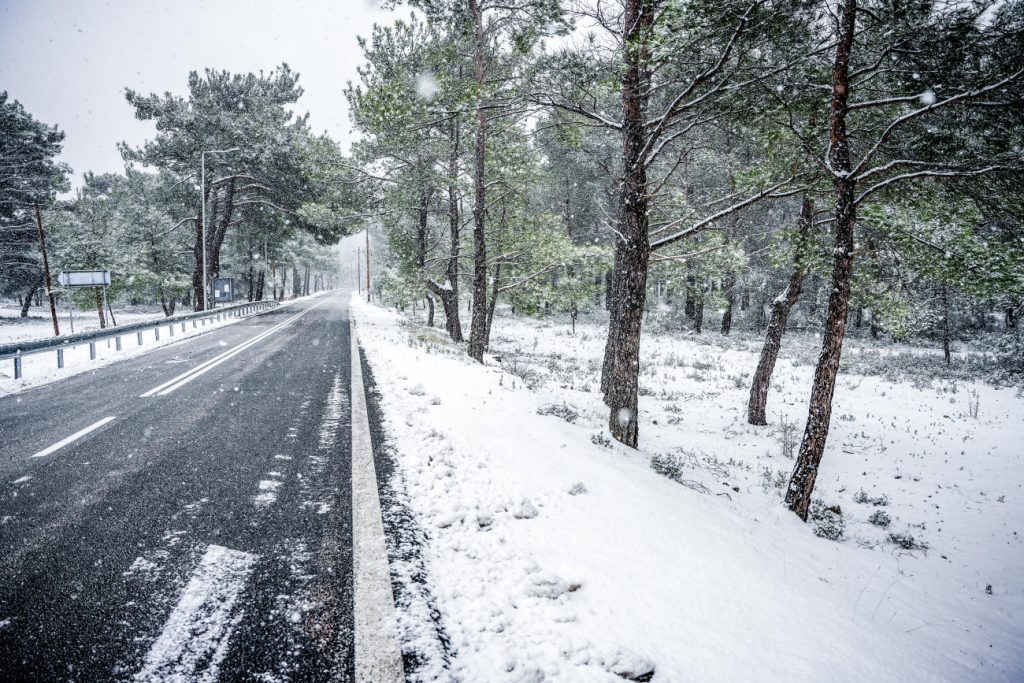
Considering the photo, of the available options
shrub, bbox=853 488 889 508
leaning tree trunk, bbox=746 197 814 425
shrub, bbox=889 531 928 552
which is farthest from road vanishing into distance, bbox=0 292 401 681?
leaning tree trunk, bbox=746 197 814 425

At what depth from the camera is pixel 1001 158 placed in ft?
15.7

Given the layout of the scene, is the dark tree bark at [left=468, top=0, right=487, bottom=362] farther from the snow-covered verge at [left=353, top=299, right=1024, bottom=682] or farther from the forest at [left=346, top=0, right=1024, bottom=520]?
the snow-covered verge at [left=353, top=299, right=1024, bottom=682]

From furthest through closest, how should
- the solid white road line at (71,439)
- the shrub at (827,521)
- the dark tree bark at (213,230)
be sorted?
the dark tree bark at (213,230), the shrub at (827,521), the solid white road line at (71,439)

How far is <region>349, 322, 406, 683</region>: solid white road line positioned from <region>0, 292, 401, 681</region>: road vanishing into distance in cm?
1

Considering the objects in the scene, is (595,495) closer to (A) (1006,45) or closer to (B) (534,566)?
(B) (534,566)

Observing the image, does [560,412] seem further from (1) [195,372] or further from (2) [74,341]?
(2) [74,341]

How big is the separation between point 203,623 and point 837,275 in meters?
6.74

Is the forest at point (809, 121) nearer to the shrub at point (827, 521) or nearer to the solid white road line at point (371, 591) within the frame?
the shrub at point (827, 521)

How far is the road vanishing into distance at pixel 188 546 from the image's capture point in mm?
2078

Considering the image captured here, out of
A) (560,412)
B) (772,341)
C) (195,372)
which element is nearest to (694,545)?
(560,412)

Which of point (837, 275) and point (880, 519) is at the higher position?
point (837, 275)

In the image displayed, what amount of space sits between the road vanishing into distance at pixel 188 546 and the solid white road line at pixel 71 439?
42 mm

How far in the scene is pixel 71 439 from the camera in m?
5.23

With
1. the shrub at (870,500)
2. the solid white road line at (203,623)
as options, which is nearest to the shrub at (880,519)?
the shrub at (870,500)
